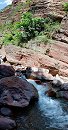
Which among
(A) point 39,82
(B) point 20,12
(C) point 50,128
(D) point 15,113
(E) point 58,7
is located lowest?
(C) point 50,128

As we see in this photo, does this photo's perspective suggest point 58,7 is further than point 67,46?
Yes

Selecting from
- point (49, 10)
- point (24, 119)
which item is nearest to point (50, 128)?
point (24, 119)

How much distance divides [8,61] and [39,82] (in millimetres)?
5192

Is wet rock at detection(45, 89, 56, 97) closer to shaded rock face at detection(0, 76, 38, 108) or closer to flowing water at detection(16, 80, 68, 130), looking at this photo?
flowing water at detection(16, 80, 68, 130)

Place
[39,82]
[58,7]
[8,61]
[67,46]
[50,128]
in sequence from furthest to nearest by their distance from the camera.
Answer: [58,7]
[8,61]
[67,46]
[39,82]
[50,128]

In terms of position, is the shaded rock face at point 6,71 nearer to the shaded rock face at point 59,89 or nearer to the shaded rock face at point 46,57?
the shaded rock face at point 46,57

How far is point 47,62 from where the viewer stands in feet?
67.2

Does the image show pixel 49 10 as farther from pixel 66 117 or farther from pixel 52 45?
pixel 66 117

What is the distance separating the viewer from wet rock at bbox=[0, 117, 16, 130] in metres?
11.5

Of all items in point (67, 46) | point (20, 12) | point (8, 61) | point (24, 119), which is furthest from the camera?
point (20, 12)

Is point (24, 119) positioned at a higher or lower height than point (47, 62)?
lower

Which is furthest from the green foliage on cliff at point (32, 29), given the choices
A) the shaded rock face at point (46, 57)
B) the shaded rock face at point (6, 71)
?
the shaded rock face at point (6, 71)

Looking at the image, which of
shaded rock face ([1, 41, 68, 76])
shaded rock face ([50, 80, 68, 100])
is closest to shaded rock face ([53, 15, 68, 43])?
shaded rock face ([1, 41, 68, 76])

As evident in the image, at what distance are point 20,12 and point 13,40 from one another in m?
6.66
